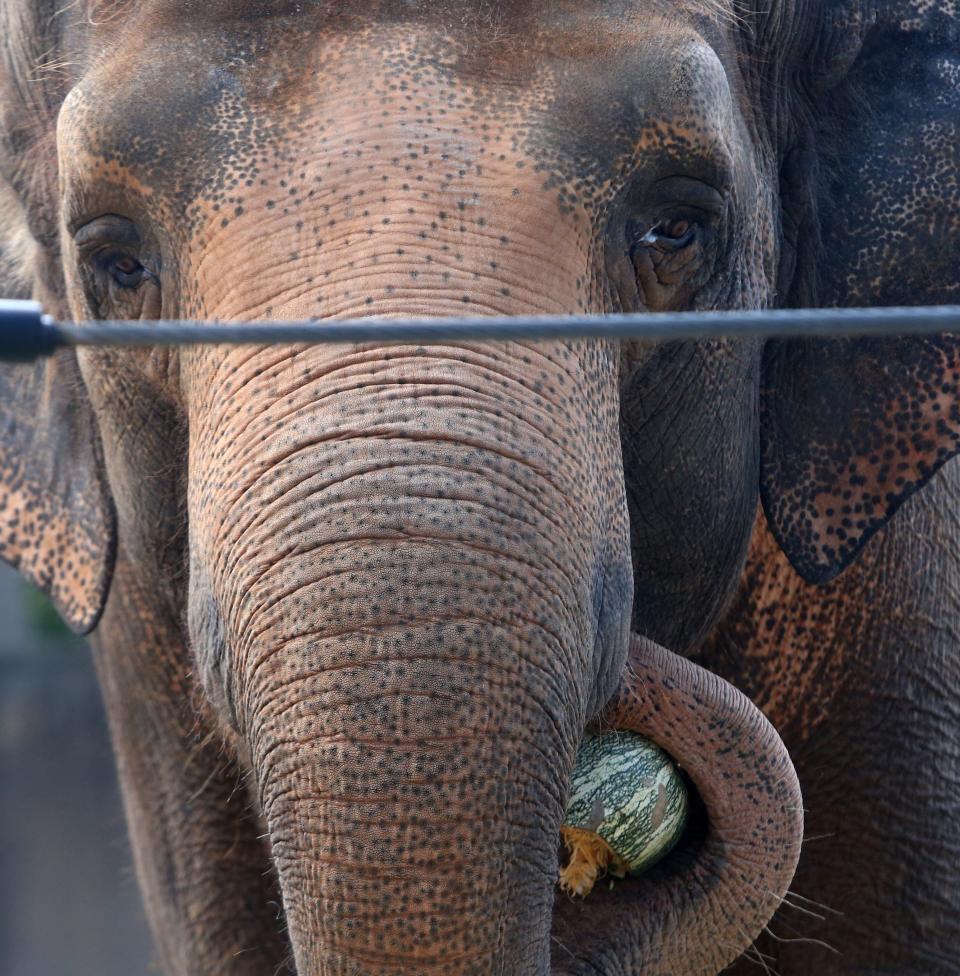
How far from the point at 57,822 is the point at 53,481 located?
7.81 metres

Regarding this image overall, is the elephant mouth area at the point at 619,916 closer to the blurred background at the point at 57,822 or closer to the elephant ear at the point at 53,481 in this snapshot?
the elephant ear at the point at 53,481

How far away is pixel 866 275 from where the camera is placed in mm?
2818

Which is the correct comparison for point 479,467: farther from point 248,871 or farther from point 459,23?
point 248,871

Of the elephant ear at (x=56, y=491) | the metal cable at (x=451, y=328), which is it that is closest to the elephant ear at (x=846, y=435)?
the elephant ear at (x=56, y=491)

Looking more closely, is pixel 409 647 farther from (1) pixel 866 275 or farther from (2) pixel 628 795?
(1) pixel 866 275

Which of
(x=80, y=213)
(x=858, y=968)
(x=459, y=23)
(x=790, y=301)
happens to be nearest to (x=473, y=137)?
(x=459, y=23)

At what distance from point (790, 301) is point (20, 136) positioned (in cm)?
118

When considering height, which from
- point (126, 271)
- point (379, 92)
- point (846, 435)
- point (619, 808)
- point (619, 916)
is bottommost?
point (619, 916)

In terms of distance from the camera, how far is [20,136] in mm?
2885

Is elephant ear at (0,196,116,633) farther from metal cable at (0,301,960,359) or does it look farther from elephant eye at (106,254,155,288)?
metal cable at (0,301,960,359)

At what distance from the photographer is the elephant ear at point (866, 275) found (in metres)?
2.78

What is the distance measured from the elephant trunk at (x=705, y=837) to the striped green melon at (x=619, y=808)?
0.03 m

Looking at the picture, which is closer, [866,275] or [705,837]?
[705,837]

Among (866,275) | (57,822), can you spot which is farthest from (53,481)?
(57,822)
